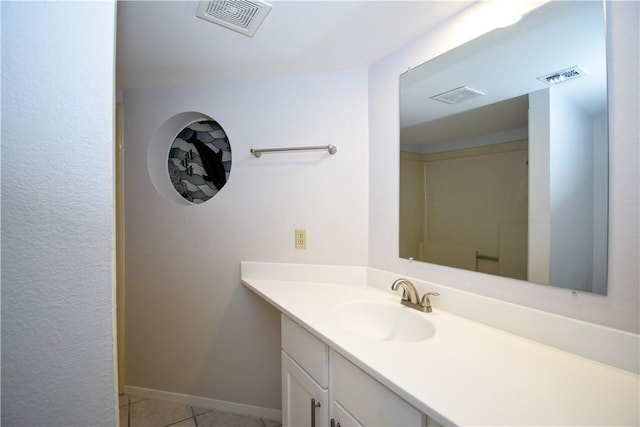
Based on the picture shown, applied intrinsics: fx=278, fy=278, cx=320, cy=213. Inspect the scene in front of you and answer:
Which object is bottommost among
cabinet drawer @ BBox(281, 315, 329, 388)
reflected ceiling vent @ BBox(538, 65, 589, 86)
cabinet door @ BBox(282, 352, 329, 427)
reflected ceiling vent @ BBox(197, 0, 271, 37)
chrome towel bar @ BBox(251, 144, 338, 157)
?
cabinet door @ BBox(282, 352, 329, 427)

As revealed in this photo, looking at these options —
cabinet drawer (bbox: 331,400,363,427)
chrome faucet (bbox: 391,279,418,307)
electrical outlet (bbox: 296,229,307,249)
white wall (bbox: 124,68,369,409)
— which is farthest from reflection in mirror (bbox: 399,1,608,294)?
cabinet drawer (bbox: 331,400,363,427)

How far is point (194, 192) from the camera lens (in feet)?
6.61

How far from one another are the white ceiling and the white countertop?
1286 millimetres

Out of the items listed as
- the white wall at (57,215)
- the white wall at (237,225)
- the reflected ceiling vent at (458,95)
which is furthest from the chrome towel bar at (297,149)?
the white wall at (57,215)

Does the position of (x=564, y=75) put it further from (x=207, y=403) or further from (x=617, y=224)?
(x=207, y=403)

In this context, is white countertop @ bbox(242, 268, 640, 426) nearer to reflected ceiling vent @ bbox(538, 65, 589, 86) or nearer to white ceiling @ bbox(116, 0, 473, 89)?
reflected ceiling vent @ bbox(538, 65, 589, 86)

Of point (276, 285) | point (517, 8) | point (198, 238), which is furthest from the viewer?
point (198, 238)

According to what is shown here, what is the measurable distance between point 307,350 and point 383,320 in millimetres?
382

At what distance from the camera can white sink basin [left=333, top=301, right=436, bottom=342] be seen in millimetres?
1146

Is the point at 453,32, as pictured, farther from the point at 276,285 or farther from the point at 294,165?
the point at 276,285

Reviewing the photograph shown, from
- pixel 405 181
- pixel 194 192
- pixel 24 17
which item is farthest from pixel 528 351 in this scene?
pixel 194 192

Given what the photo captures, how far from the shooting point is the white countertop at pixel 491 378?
1.94ft

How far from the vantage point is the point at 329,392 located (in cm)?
99

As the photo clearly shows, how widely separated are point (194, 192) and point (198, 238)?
1.19ft
